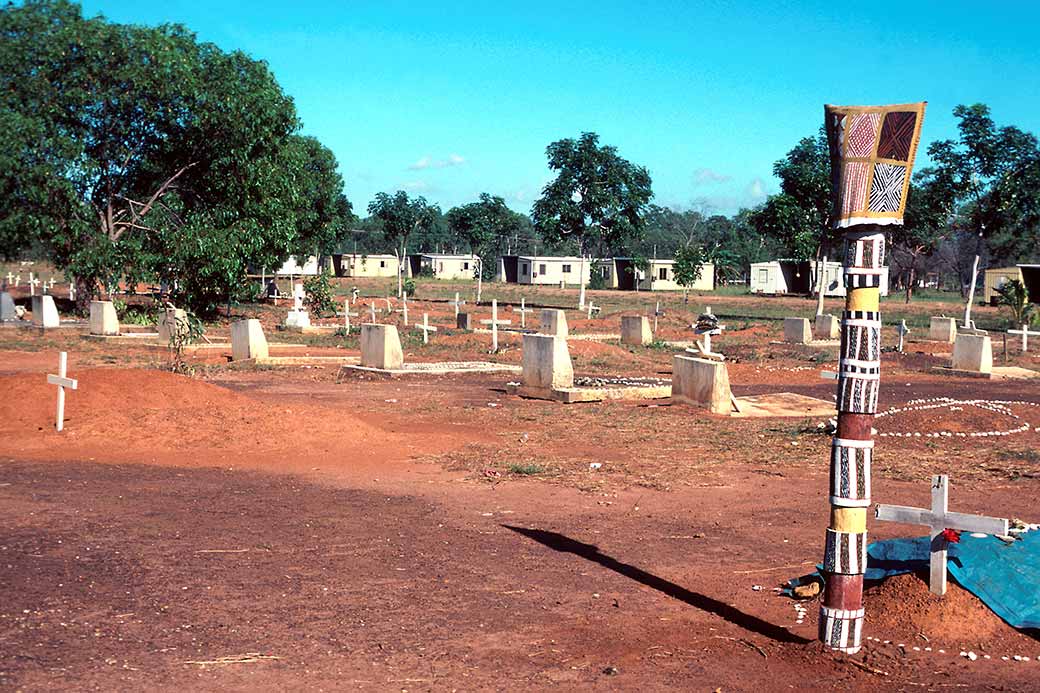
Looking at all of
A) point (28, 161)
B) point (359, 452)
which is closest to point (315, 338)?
point (28, 161)

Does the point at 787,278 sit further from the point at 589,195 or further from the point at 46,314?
the point at 46,314

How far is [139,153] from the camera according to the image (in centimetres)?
3594

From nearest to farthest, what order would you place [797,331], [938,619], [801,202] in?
[938,619]
[797,331]
[801,202]

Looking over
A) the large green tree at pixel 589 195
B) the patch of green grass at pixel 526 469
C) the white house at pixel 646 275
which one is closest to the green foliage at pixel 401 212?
the white house at pixel 646 275

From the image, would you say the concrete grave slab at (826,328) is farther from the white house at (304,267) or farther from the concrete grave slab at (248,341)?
the white house at (304,267)

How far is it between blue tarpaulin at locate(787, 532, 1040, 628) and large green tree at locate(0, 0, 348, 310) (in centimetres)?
2864

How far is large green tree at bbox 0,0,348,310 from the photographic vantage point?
32.6 meters

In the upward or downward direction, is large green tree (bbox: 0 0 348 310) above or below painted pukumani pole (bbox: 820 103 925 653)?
above

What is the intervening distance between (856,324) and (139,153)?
112ft

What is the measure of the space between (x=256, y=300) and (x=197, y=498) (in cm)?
3736

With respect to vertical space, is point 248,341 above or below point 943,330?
above

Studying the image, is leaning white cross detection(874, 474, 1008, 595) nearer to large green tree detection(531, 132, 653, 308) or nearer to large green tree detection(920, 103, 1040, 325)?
large green tree detection(920, 103, 1040, 325)

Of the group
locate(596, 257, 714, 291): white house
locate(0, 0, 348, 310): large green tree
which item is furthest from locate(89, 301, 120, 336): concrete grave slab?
locate(596, 257, 714, 291): white house

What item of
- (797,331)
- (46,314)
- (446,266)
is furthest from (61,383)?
(446,266)
